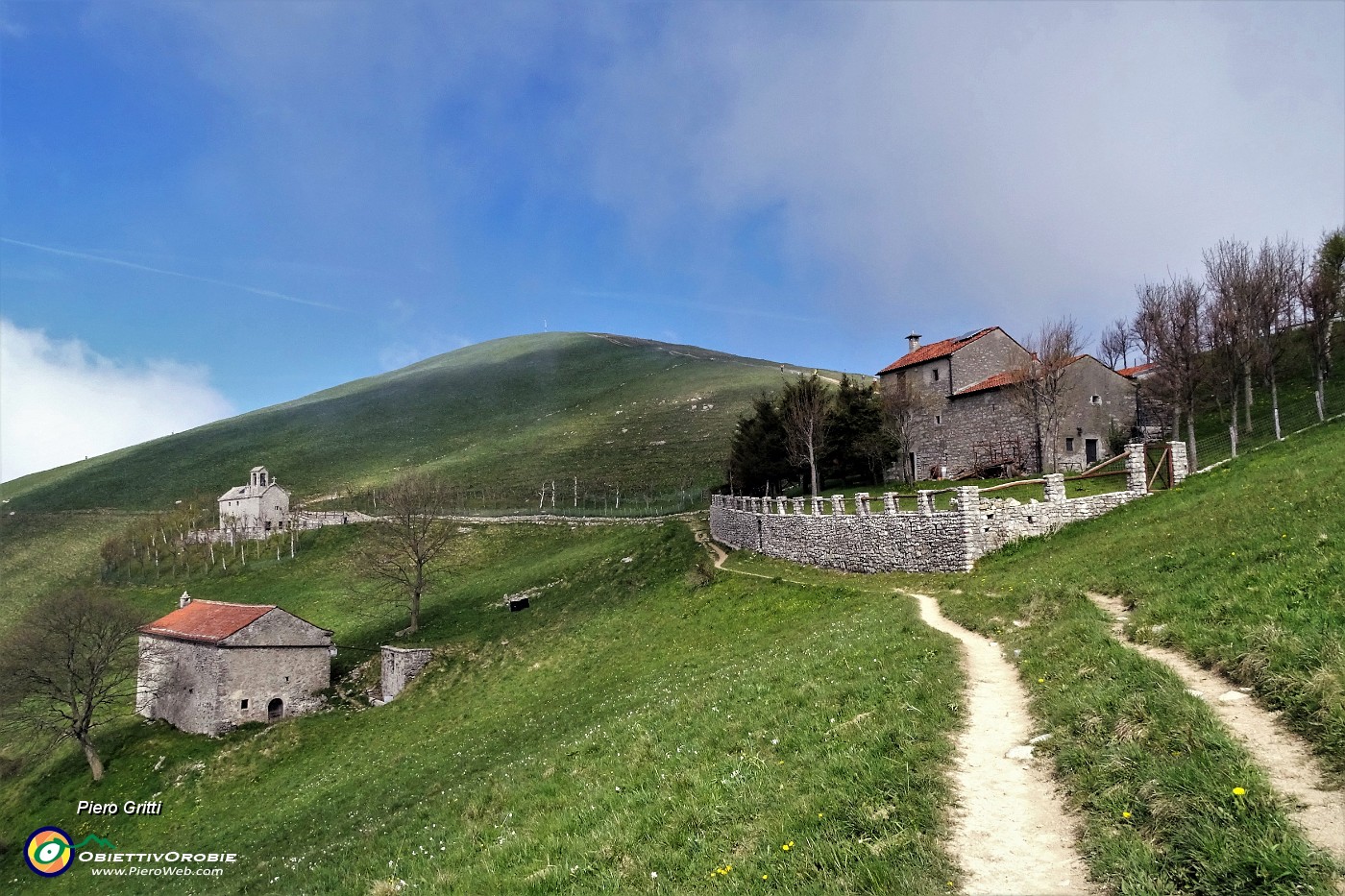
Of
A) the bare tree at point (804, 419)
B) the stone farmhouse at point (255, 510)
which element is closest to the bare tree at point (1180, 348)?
the bare tree at point (804, 419)

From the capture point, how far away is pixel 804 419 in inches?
2076

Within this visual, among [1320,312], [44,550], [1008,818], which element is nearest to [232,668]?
[1008,818]

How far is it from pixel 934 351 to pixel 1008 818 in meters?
53.6

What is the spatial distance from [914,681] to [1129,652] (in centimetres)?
322

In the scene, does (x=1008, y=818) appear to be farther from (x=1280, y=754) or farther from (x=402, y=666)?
(x=402, y=666)

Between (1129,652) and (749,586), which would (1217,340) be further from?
(1129,652)

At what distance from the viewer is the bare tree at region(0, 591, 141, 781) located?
37094 mm

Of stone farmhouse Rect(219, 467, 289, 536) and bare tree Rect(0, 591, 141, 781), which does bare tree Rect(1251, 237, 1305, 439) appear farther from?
stone farmhouse Rect(219, 467, 289, 536)

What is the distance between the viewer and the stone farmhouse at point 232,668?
37844mm

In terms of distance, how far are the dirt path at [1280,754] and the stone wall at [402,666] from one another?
36893mm

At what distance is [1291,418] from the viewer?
131ft

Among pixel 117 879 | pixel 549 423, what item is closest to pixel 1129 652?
pixel 117 879

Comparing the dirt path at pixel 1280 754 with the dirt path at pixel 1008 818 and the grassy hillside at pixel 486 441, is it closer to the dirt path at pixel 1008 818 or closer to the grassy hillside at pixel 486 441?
the dirt path at pixel 1008 818

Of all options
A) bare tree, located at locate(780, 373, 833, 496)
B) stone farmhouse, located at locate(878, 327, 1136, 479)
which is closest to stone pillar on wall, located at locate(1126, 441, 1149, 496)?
stone farmhouse, located at locate(878, 327, 1136, 479)
